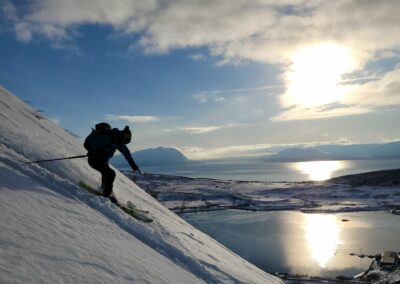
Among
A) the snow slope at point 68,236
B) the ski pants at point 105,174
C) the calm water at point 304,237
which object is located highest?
the ski pants at point 105,174

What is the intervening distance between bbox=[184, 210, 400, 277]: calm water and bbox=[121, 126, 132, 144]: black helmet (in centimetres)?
3166

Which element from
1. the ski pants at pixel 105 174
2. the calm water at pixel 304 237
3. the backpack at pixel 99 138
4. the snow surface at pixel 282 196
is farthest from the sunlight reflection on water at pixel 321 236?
the backpack at pixel 99 138

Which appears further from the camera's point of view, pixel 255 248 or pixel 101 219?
pixel 255 248

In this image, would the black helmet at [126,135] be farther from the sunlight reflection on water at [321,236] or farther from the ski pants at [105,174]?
the sunlight reflection on water at [321,236]

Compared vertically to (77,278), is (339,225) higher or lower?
lower

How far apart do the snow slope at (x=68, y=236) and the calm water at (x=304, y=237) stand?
104 ft

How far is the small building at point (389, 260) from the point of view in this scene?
1405 inches

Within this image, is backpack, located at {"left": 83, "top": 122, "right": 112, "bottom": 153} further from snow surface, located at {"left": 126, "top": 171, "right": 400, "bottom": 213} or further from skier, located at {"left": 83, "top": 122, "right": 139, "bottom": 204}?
snow surface, located at {"left": 126, "top": 171, "right": 400, "bottom": 213}

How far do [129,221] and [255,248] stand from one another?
39920mm

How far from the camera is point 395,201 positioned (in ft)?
286

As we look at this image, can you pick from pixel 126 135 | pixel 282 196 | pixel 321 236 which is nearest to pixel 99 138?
pixel 126 135

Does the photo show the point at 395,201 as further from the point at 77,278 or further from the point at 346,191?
the point at 77,278

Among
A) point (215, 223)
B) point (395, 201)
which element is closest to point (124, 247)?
→ point (215, 223)

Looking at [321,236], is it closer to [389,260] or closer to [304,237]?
[304,237]
